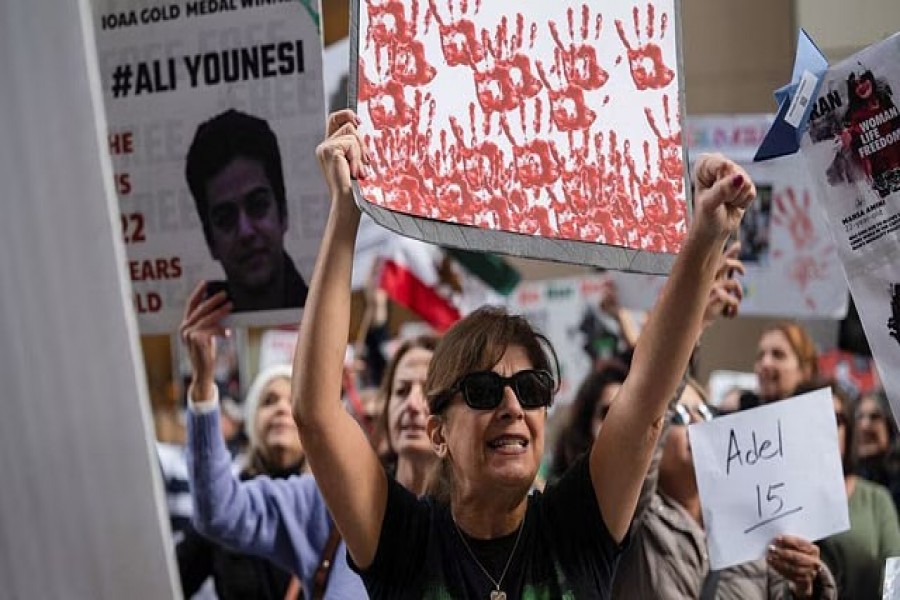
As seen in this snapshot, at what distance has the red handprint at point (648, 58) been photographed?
10.8 feet

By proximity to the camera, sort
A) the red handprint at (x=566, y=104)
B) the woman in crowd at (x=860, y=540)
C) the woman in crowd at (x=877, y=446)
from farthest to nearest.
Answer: the woman in crowd at (x=877, y=446), the woman in crowd at (x=860, y=540), the red handprint at (x=566, y=104)

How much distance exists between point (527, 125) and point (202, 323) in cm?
114

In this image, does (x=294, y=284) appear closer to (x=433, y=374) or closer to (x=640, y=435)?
(x=433, y=374)

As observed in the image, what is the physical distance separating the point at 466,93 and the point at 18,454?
3.97 ft

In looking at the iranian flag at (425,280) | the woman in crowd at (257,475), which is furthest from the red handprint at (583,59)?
the iranian flag at (425,280)

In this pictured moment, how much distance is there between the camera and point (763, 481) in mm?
4262

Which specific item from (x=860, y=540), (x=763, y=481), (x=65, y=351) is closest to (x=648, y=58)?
(x=763, y=481)

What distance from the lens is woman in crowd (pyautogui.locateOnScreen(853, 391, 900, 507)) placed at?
7.45 meters

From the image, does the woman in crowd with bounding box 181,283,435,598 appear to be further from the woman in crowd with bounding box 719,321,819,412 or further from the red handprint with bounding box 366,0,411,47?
the woman in crowd with bounding box 719,321,819,412

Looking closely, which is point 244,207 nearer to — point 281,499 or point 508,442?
point 281,499

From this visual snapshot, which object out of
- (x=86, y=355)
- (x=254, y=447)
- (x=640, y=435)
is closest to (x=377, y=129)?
(x=640, y=435)

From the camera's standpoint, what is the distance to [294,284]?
3943mm

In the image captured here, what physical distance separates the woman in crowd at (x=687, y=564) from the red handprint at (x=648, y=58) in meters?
1.11

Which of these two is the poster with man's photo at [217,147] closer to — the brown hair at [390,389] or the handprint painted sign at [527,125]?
the brown hair at [390,389]
